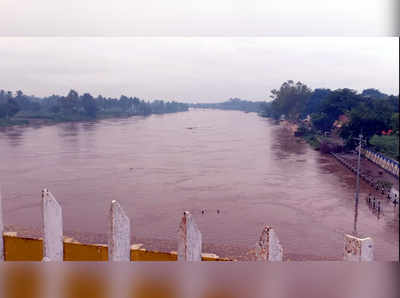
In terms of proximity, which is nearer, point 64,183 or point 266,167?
point 64,183

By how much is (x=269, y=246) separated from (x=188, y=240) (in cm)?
19

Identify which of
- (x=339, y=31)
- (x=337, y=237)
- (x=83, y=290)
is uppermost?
(x=339, y=31)

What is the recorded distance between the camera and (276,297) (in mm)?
770

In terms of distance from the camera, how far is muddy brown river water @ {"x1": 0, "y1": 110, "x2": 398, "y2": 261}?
6004 millimetres

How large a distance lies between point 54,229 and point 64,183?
9.20 meters

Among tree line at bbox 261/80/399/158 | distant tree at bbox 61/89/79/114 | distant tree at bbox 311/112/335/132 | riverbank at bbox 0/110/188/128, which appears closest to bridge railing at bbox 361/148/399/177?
tree line at bbox 261/80/399/158

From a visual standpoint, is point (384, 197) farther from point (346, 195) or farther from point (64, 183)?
point (64, 183)

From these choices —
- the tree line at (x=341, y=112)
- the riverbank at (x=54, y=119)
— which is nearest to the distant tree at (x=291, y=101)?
the tree line at (x=341, y=112)

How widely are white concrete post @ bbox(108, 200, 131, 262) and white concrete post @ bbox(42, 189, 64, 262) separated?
0.57 ft

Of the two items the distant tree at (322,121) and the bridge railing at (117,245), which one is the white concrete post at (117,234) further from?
the distant tree at (322,121)

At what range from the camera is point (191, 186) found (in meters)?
9.41

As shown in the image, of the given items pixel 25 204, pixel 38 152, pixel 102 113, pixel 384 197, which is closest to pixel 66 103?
pixel 102 113

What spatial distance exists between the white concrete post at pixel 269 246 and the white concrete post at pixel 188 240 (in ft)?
0.50

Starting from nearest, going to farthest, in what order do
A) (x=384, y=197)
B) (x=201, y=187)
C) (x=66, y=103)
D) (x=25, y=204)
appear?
(x=25, y=204) < (x=384, y=197) < (x=201, y=187) < (x=66, y=103)
